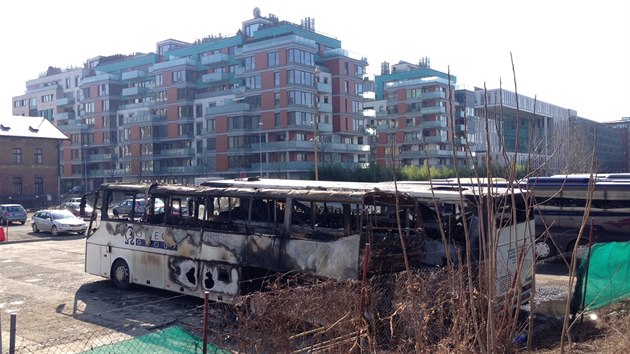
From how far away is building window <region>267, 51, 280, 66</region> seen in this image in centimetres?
6575

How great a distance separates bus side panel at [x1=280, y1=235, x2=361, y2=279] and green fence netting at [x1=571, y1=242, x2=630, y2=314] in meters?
4.43

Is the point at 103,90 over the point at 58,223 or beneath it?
over

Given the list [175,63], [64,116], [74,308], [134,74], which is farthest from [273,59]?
[74,308]

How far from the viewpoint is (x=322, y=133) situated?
6931cm

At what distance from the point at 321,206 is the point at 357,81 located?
62.6m

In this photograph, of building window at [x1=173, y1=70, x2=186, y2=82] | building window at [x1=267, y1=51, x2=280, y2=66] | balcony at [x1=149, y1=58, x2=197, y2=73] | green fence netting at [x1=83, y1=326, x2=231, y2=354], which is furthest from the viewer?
building window at [x1=173, y1=70, x2=186, y2=82]

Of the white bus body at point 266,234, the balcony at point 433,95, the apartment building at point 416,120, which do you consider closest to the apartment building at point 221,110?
the apartment building at point 416,120

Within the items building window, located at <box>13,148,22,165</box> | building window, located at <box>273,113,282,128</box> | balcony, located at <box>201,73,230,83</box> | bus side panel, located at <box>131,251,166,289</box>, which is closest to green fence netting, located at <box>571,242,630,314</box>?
bus side panel, located at <box>131,251,166,289</box>

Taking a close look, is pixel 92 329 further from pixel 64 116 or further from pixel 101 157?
pixel 64 116

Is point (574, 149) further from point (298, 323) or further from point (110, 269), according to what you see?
point (298, 323)

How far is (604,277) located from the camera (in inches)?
484

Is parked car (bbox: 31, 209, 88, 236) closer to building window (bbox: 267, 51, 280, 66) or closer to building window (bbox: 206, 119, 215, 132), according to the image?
building window (bbox: 267, 51, 280, 66)

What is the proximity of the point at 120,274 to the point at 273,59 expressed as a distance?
52.2 metres

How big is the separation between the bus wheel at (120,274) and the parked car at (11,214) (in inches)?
1114
